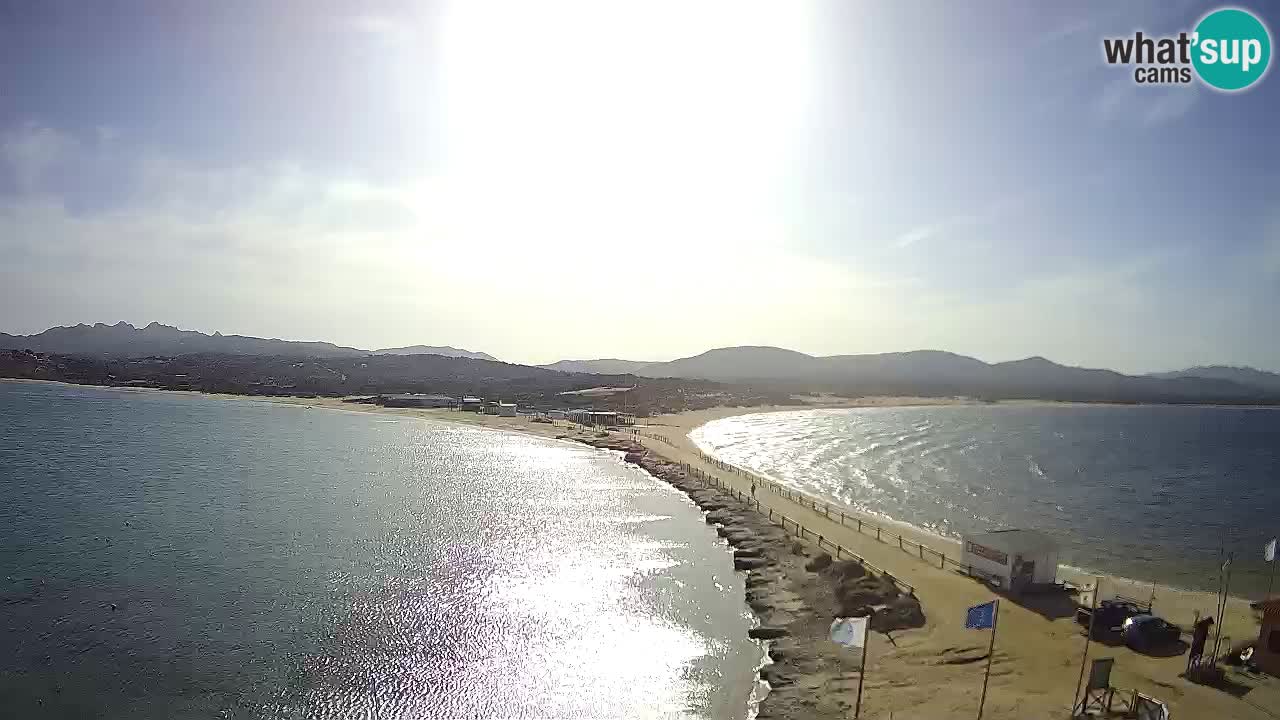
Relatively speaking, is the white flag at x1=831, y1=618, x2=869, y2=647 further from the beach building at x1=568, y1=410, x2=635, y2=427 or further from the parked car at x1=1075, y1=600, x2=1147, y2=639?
the beach building at x1=568, y1=410, x2=635, y2=427

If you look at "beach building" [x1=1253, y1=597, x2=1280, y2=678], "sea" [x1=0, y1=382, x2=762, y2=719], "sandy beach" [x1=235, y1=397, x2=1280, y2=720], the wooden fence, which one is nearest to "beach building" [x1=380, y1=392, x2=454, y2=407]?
"sea" [x1=0, y1=382, x2=762, y2=719]

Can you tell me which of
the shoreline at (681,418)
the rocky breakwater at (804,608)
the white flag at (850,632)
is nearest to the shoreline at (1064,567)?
the shoreline at (681,418)

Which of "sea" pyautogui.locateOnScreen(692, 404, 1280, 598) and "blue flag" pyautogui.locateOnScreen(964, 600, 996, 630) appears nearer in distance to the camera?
"blue flag" pyautogui.locateOnScreen(964, 600, 996, 630)

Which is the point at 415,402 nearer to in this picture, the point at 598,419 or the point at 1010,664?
the point at 598,419

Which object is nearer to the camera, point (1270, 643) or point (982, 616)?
point (982, 616)

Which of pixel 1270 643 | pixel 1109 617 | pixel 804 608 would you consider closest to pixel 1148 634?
pixel 1109 617

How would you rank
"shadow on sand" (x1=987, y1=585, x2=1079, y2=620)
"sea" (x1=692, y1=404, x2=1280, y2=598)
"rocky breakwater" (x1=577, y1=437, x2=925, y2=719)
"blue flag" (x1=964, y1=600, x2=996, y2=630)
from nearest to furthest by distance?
"blue flag" (x1=964, y1=600, x2=996, y2=630) → "rocky breakwater" (x1=577, y1=437, x2=925, y2=719) → "shadow on sand" (x1=987, y1=585, x2=1079, y2=620) → "sea" (x1=692, y1=404, x2=1280, y2=598)

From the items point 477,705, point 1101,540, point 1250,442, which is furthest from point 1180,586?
point 1250,442
